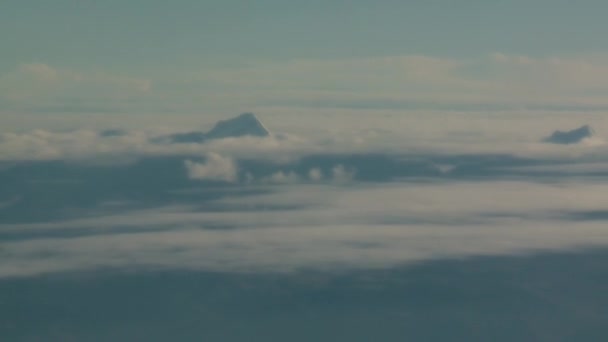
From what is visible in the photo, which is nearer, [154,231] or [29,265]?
[29,265]

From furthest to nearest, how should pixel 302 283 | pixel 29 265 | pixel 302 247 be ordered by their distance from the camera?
pixel 302 247, pixel 29 265, pixel 302 283

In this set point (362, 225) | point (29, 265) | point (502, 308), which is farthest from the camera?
point (362, 225)

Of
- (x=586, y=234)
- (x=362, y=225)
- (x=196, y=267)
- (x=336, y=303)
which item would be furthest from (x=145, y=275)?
(x=586, y=234)

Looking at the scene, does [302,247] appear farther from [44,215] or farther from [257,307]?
[44,215]

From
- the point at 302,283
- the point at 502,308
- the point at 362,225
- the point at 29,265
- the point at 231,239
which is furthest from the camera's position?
the point at 362,225

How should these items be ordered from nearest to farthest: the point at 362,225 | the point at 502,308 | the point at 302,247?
the point at 502,308 → the point at 302,247 → the point at 362,225

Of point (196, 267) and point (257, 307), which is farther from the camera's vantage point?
point (196, 267)

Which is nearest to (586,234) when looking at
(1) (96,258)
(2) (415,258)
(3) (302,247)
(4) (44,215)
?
(2) (415,258)

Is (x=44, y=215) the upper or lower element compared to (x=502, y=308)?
upper

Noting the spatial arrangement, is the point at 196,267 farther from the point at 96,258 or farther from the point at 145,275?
the point at 96,258
